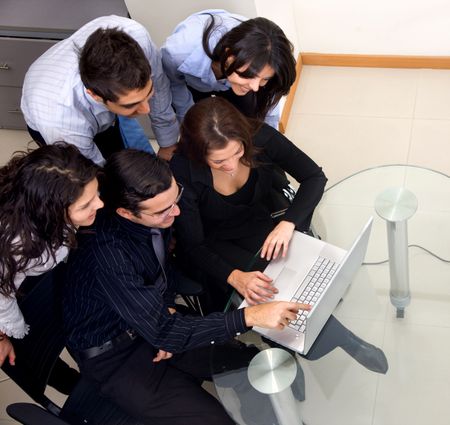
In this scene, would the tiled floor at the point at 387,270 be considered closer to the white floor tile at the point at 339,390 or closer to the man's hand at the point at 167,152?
the white floor tile at the point at 339,390

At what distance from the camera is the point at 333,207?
2359mm

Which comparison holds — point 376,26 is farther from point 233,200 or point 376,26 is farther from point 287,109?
point 233,200

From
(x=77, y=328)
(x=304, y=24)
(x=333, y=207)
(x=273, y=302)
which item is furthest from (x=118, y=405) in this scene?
(x=304, y=24)

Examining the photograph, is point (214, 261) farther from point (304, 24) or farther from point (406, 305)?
point (304, 24)

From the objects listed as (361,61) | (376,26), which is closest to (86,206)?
(376,26)

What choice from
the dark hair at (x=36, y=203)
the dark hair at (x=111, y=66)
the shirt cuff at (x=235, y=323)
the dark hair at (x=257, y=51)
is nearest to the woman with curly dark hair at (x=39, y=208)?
the dark hair at (x=36, y=203)

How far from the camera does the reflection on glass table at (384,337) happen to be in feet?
5.90

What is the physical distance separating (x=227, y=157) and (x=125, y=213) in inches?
14.9

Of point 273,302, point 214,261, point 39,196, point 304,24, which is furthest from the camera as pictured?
point 304,24

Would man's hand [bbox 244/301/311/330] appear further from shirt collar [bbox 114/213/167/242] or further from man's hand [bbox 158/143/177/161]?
man's hand [bbox 158/143/177/161]

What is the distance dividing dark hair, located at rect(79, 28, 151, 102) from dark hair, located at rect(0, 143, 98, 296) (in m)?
0.24

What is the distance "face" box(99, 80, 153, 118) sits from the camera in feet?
6.53

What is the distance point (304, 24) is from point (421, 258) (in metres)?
1.96

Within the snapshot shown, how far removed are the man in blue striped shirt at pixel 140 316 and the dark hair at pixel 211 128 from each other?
0.17 m
